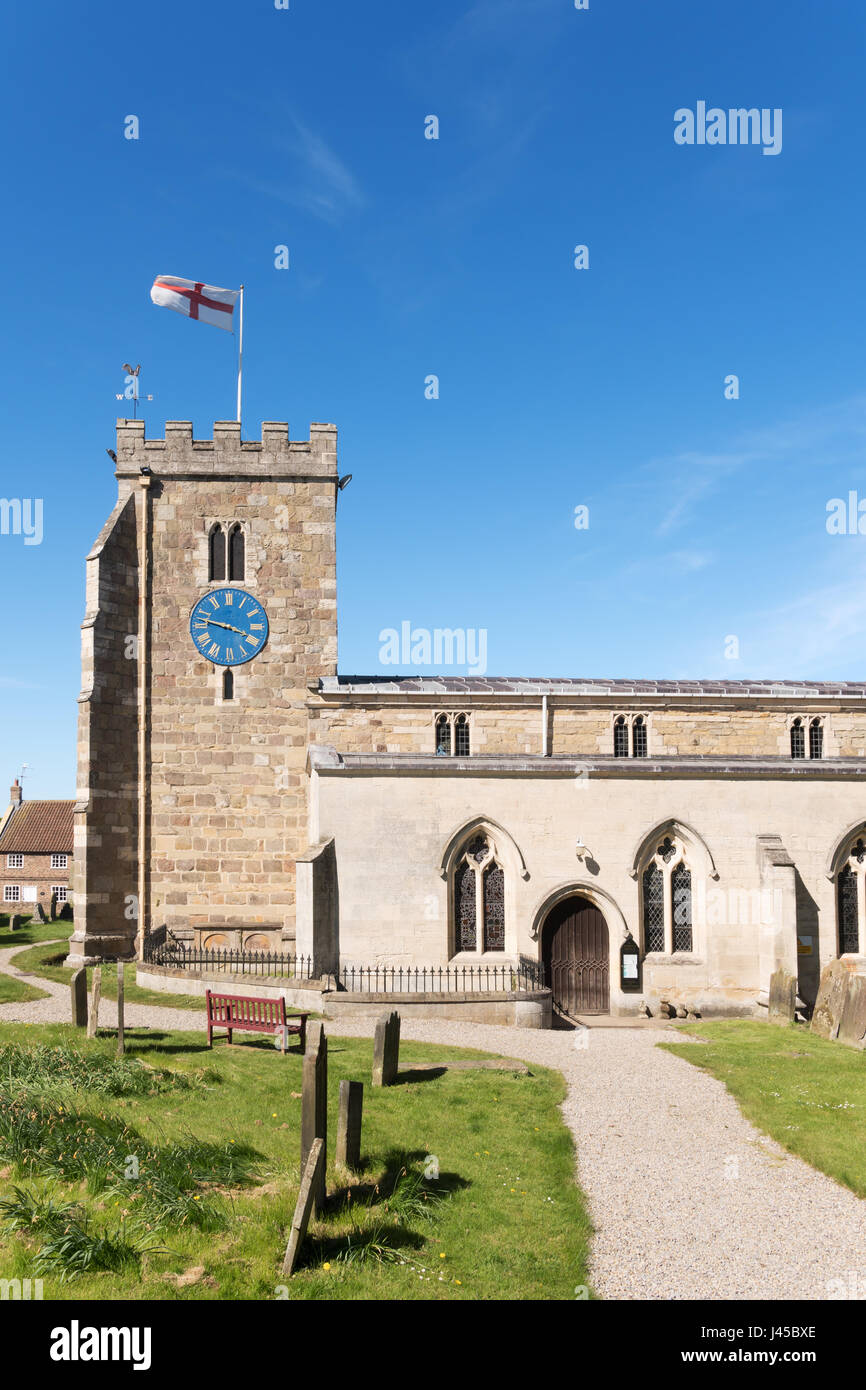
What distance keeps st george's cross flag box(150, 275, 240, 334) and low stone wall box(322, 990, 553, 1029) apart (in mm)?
21293

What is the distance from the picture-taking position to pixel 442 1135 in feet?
39.2

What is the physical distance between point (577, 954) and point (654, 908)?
2.34 metres

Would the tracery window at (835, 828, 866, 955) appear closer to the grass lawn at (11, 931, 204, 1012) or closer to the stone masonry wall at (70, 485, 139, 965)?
the grass lawn at (11, 931, 204, 1012)

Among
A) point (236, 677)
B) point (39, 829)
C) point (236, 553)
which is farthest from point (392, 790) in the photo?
point (39, 829)

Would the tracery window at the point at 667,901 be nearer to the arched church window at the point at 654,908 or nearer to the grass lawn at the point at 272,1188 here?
the arched church window at the point at 654,908

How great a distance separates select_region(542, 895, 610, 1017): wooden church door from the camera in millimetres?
23781

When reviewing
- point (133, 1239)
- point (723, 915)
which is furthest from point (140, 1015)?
point (723, 915)

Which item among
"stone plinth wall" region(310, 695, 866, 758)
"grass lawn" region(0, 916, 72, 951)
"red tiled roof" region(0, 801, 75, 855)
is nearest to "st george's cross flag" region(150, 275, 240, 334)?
"stone plinth wall" region(310, 695, 866, 758)

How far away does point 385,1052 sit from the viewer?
14.5m

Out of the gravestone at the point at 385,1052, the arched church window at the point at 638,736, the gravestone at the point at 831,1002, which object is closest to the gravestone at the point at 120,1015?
the gravestone at the point at 385,1052

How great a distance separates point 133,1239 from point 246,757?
69.0 ft

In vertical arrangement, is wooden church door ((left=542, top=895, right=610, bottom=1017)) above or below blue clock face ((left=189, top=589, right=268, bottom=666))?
below

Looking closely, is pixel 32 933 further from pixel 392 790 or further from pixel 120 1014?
pixel 120 1014
